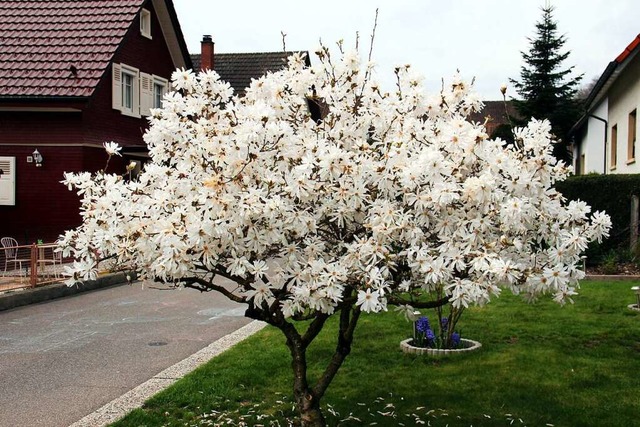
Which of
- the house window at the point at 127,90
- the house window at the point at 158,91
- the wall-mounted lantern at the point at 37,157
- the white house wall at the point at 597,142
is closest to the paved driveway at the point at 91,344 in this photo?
the wall-mounted lantern at the point at 37,157

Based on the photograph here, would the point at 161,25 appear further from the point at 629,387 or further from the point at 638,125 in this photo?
the point at 629,387

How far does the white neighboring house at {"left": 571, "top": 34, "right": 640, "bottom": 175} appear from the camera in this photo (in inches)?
641

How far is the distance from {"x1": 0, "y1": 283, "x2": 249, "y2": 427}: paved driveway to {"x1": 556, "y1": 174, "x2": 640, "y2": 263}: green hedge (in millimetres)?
8013

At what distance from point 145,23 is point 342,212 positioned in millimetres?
20940

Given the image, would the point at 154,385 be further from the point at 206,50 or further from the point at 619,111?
the point at 206,50

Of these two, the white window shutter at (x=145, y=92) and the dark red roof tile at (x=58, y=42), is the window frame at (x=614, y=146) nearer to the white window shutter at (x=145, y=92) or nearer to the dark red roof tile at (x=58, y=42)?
the white window shutter at (x=145, y=92)

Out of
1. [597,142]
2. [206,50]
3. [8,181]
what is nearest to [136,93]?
[8,181]

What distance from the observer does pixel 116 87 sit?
68.5 ft

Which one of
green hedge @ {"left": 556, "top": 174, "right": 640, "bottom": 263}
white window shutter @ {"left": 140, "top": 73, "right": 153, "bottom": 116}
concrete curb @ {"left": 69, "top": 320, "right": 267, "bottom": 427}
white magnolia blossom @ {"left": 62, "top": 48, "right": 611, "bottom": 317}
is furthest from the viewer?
white window shutter @ {"left": 140, "top": 73, "right": 153, "bottom": 116}

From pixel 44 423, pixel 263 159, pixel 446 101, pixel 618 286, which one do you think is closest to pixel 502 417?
pixel 446 101

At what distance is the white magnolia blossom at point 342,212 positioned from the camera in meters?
3.94

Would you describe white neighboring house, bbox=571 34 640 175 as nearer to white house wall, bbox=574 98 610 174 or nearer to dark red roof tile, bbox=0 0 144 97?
white house wall, bbox=574 98 610 174

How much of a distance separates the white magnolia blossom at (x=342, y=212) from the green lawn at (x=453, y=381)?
5.10 ft

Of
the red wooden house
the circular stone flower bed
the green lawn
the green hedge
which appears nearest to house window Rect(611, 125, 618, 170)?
the green hedge
